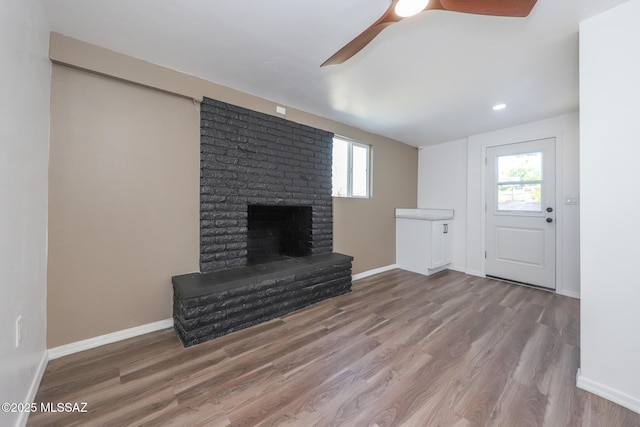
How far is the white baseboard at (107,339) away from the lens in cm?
173

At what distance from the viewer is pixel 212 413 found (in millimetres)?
1277

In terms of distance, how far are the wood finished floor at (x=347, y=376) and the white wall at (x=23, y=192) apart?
0.33 meters

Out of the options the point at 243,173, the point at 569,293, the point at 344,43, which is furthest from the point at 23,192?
the point at 569,293

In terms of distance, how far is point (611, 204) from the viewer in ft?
4.58

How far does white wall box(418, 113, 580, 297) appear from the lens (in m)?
3.07

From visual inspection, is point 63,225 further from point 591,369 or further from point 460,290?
point 460,290

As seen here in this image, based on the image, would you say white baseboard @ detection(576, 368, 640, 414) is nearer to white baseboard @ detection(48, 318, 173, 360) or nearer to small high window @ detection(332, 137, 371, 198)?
small high window @ detection(332, 137, 371, 198)

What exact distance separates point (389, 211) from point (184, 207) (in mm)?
3177

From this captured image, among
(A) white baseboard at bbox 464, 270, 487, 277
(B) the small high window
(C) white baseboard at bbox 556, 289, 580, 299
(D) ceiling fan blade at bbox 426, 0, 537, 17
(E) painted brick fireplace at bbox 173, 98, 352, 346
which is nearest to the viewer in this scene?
(D) ceiling fan blade at bbox 426, 0, 537, 17

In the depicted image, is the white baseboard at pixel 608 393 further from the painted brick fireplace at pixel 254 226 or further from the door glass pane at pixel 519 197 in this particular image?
the door glass pane at pixel 519 197

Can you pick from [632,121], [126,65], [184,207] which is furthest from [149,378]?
[632,121]

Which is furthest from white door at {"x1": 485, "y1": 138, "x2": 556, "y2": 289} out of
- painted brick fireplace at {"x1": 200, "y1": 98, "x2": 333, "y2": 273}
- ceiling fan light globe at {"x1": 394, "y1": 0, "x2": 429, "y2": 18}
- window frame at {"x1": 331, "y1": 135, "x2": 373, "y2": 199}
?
ceiling fan light globe at {"x1": 394, "y1": 0, "x2": 429, "y2": 18}

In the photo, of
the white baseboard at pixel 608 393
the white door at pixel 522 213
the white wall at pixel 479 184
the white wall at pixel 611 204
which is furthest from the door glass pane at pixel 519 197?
the white baseboard at pixel 608 393

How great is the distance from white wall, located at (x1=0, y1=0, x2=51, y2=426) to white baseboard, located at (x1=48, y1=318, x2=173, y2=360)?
0.15 meters
